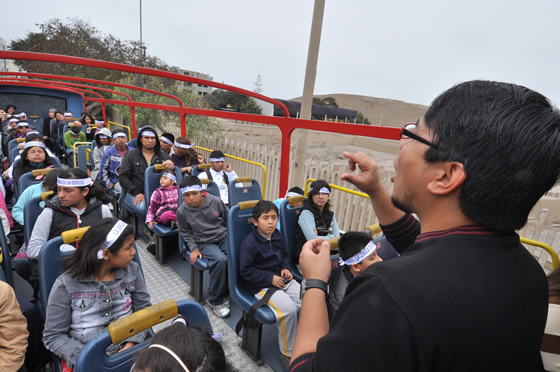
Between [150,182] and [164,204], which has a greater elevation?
[150,182]

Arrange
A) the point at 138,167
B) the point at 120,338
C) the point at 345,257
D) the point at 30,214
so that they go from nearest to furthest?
the point at 120,338, the point at 345,257, the point at 30,214, the point at 138,167

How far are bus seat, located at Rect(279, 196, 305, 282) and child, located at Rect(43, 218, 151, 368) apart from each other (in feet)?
4.70

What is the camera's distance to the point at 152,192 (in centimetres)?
378

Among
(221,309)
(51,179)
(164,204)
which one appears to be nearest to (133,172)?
(164,204)

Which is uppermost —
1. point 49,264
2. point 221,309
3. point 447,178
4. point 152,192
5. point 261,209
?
point 447,178

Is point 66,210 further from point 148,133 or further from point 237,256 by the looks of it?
point 148,133

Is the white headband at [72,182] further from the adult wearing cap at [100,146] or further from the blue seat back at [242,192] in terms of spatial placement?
the adult wearing cap at [100,146]

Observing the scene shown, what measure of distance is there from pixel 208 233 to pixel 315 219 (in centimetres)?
115

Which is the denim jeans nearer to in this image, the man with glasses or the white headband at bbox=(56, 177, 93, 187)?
the white headband at bbox=(56, 177, 93, 187)

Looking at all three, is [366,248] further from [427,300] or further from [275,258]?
[427,300]

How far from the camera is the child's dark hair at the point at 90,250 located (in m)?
1.58

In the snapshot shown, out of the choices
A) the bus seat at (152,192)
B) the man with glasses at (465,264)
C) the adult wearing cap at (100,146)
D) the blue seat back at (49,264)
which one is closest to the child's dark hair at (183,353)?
the man with glasses at (465,264)

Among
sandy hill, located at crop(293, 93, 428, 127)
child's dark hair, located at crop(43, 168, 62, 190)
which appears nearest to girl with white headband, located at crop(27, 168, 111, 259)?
child's dark hair, located at crop(43, 168, 62, 190)

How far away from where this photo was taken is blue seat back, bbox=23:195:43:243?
2.29m
